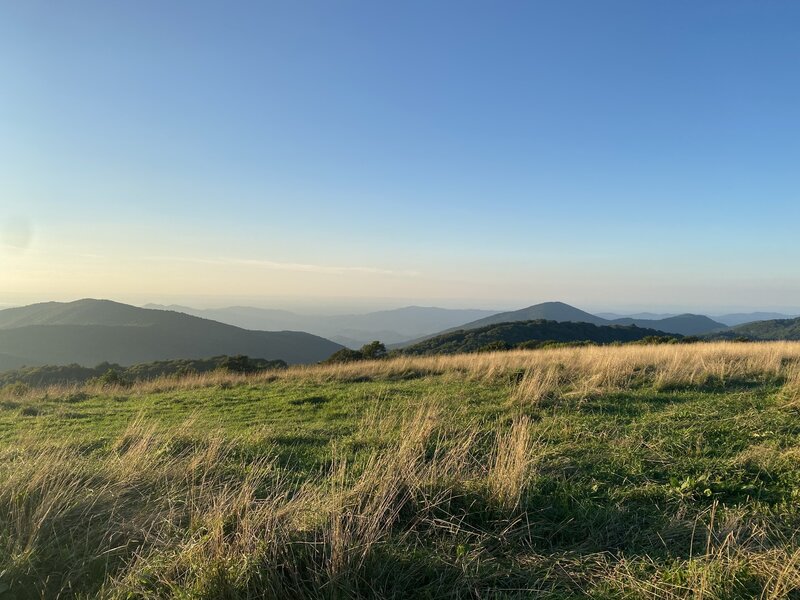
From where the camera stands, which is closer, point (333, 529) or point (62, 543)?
point (333, 529)

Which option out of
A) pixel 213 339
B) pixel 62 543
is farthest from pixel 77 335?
pixel 62 543

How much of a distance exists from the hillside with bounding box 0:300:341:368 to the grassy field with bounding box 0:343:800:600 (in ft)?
292

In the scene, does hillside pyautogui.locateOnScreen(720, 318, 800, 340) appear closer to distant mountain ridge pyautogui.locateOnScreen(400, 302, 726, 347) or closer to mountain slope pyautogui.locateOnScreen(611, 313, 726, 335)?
distant mountain ridge pyautogui.locateOnScreen(400, 302, 726, 347)

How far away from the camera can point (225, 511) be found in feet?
11.8

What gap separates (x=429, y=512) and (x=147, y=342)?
11319 cm

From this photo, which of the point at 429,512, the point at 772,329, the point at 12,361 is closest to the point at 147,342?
the point at 12,361

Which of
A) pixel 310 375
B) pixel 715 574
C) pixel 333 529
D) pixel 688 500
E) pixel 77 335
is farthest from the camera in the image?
pixel 77 335

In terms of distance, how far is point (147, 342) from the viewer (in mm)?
100812

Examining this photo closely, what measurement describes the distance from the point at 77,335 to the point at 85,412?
10539cm

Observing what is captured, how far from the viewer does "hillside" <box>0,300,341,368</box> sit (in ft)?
298

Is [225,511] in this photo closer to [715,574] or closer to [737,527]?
[715,574]

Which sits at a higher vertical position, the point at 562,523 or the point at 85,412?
the point at 562,523

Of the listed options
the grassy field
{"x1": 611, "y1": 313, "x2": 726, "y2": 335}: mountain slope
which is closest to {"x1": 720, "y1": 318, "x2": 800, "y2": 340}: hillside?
the grassy field

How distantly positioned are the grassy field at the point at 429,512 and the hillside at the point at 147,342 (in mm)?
88853
